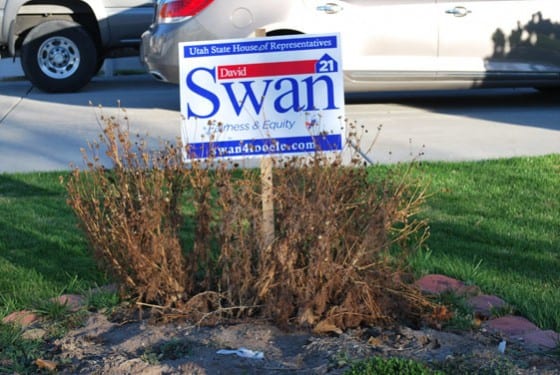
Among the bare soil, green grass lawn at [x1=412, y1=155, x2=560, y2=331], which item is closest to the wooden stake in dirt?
the bare soil

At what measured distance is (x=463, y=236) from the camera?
18.9 feet

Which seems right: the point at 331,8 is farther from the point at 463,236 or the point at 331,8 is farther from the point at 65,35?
the point at 463,236

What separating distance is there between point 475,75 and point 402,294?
641cm

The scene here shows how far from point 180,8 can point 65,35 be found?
296 cm

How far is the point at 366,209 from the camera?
423 cm

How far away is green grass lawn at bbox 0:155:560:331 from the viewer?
191 inches

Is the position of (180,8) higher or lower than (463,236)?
higher

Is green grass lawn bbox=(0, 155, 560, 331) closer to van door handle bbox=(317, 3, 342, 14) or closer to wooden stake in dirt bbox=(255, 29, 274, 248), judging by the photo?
wooden stake in dirt bbox=(255, 29, 274, 248)

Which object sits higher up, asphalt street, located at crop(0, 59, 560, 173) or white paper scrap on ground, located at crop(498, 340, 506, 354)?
asphalt street, located at crop(0, 59, 560, 173)

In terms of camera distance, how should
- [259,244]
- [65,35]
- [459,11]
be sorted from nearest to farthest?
[259,244] < [459,11] < [65,35]

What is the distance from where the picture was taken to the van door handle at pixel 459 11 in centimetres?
1010

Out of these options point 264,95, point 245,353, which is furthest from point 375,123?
point 245,353

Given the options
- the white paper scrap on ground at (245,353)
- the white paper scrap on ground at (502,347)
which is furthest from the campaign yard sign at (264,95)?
the white paper scrap on ground at (502,347)

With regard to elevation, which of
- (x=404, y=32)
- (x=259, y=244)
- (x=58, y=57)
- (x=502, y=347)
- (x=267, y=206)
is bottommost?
(x=502, y=347)
